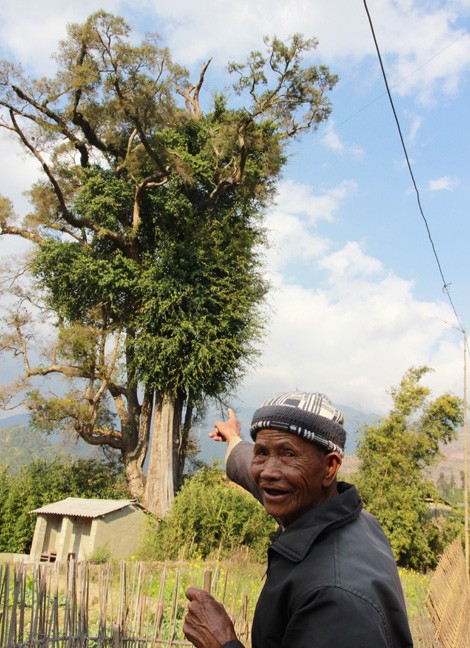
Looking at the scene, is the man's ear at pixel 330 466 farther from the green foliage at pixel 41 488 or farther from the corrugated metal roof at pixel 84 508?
the green foliage at pixel 41 488

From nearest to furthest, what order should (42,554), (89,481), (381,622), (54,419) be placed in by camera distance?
1. (381,622)
2. (42,554)
3. (54,419)
4. (89,481)

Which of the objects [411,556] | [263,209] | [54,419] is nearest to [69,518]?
[54,419]

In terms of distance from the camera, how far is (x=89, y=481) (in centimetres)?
2000

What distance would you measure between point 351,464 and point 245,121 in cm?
1469

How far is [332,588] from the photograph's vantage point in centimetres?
113

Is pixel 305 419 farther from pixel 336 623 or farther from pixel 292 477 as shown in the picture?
pixel 336 623

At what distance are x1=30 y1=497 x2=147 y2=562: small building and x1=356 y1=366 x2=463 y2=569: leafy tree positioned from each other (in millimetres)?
7441

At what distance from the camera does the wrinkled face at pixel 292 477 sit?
1.43m

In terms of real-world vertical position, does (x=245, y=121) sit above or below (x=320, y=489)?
above

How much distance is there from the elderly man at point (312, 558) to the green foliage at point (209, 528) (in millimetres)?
13013

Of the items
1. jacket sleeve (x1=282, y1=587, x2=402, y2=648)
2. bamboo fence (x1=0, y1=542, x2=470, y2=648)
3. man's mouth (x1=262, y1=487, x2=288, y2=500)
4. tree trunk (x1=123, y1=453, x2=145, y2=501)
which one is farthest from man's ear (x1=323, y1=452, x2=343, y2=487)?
tree trunk (x1=123, y1=453, x2=145, y2=501)

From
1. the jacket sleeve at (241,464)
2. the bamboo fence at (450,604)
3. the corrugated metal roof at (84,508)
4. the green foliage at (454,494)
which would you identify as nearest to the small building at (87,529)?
the corrugated metal roof at (84,508)

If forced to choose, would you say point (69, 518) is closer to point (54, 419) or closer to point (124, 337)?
point (54, 419)

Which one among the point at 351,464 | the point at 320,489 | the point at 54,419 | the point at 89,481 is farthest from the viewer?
the point at 351,464
